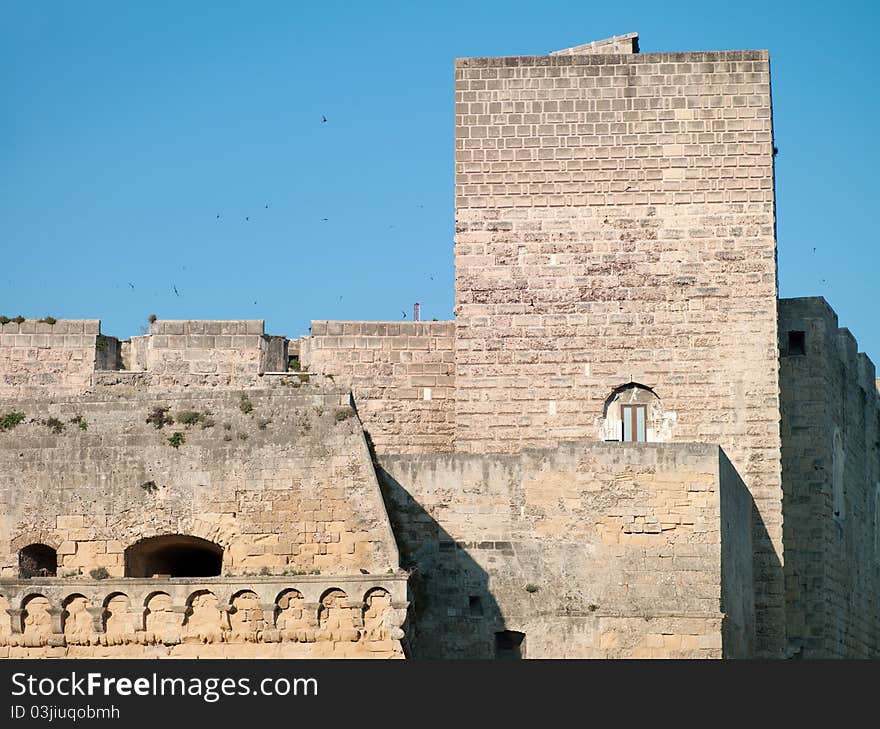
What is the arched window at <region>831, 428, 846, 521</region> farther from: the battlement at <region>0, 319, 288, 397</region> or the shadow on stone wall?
the battlement at <region>0, 319, 288, 397</region>

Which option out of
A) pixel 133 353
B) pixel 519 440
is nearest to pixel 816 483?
pixel 519 440

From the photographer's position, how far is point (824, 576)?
129 feet

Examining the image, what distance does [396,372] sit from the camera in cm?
3816

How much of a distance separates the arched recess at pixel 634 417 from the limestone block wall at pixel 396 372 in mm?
2354

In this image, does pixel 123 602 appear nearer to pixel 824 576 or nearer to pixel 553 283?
pixel 553 283

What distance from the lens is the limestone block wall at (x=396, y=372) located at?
3797 cm

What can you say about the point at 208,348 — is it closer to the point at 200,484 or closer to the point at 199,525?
the point at 200,484

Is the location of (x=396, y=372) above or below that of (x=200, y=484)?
above

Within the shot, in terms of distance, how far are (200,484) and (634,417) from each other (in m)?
8.00

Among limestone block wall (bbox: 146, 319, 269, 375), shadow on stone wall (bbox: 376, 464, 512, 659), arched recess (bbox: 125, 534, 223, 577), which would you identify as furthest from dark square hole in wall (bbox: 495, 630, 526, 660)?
limestone block wall (bbox: 146, 319, 269, 375)

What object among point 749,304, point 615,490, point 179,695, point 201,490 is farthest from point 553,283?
point 179,695

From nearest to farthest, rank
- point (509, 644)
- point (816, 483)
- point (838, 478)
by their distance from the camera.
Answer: point (509, 644) < point (816, 483) < point (838, 478)

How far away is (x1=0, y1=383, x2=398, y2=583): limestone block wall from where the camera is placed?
104ft

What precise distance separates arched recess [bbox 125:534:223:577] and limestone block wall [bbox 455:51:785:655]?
5.27 metres
